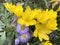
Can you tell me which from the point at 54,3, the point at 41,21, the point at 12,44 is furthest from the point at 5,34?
the point at 54,3

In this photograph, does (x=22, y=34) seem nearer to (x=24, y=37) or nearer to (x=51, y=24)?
(x=24, y=37)

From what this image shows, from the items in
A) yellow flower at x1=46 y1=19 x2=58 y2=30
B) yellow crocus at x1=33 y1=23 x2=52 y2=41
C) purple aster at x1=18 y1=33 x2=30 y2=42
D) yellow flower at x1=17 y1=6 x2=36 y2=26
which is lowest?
purple aster at x1=18 y1=33 x2=30 y2=42

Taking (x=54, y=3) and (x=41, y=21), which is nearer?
(x=41, y=21)

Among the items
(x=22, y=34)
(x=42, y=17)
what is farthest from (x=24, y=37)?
(x=42, y=17)

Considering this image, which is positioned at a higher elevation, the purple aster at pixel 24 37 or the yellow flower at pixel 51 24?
the yellow flower at pixel 51 24

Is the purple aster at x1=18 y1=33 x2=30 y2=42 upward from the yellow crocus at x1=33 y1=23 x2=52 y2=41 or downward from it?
downward

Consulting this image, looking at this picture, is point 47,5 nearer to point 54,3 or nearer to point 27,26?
point 54,3

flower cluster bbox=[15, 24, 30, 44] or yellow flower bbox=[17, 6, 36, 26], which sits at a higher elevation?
yellow flower bbox=[17, 6, 36, 26]

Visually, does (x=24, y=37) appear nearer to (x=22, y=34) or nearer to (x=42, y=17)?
(x=22, y=34)
